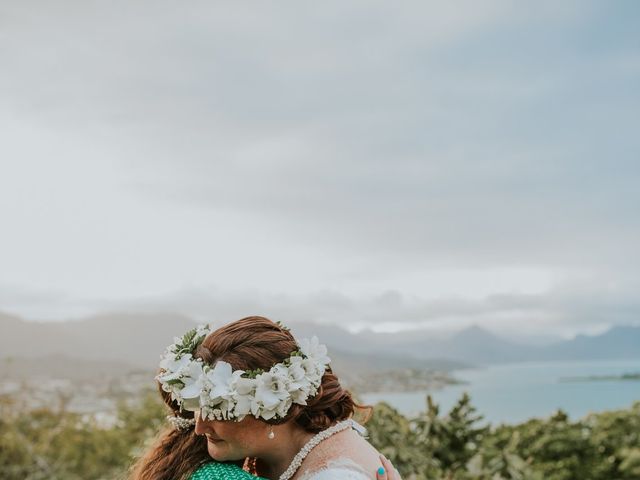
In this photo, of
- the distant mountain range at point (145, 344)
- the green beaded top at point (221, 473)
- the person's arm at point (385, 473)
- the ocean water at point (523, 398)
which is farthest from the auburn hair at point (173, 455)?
the distant mountain range at point (145, 344)

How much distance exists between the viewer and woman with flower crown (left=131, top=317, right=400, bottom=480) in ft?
8.71

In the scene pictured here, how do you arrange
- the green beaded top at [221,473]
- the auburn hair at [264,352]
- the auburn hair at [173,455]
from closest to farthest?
the green beaded top at [221,473] < the auburn hair at [264,352] < the auburn hair at [173,455]

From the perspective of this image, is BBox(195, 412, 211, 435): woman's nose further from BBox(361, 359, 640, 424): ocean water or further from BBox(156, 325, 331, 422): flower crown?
BBox(361, 359, 640, 424): ocean water

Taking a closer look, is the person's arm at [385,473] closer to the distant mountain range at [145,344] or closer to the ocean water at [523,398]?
the ocean water at [523,398]

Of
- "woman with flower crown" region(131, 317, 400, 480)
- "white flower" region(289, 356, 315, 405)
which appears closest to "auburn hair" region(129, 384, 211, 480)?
"woman with flower crown" region(131, 317, 400, 480)

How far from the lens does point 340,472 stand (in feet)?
8.25

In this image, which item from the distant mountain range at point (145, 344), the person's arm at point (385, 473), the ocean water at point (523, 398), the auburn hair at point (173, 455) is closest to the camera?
the person's arm at point (385, 473)

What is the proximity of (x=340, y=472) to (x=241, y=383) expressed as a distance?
0.45 meters

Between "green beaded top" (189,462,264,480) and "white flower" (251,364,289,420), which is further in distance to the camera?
"white flower" (251,364,289,420)

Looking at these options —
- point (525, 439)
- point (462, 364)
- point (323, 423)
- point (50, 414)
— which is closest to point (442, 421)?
point (525, 439)

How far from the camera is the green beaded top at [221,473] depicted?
96.1 inches

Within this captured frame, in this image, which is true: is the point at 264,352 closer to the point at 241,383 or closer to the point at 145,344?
the point at 241,383

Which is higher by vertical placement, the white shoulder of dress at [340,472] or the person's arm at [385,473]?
the white shoulder of dress at [340,472]

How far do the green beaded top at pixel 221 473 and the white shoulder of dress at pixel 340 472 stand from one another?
0.68 ft
